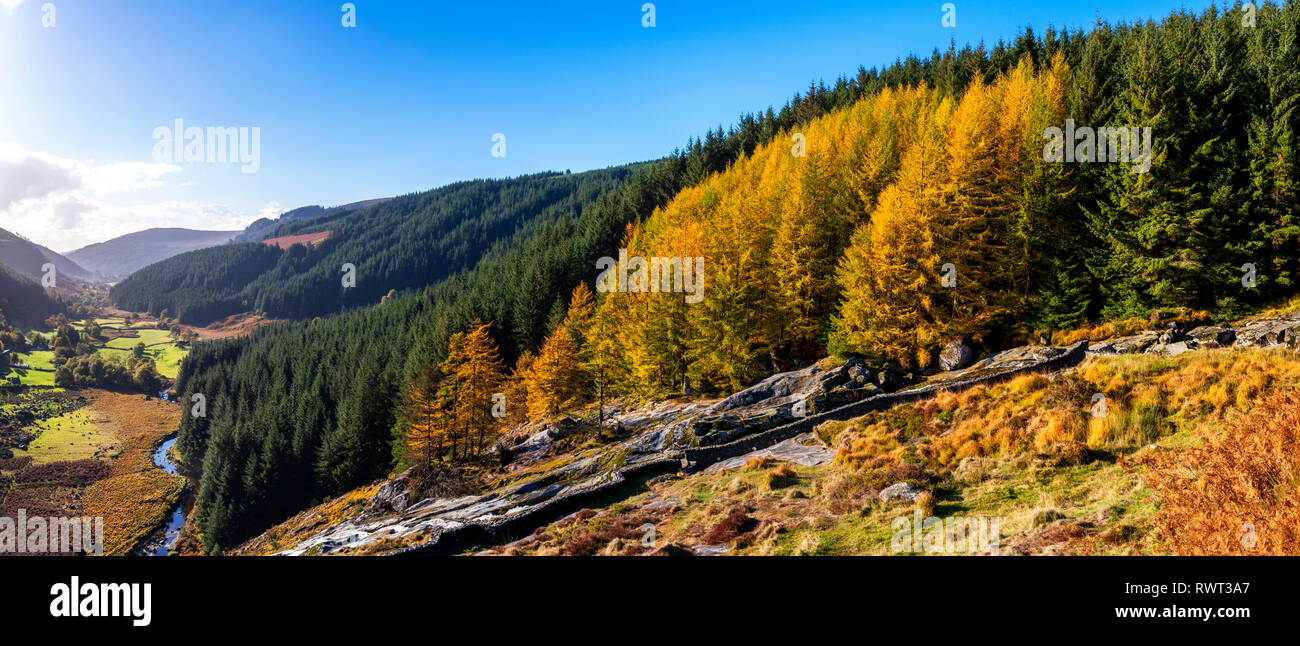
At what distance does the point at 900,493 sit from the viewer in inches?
528

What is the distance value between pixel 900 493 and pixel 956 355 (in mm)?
16695

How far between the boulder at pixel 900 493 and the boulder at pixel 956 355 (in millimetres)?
15865

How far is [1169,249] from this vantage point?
2469cm

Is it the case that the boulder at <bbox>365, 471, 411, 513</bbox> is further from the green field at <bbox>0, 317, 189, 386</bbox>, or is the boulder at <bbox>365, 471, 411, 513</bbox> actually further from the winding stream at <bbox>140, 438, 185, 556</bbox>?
the green field at <bbox>0, 317, 189, 386</bbox>

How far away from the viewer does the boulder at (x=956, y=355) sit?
26.5 m

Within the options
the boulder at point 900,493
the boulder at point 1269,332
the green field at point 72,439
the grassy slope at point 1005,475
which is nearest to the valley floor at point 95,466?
the green field at point 72,439

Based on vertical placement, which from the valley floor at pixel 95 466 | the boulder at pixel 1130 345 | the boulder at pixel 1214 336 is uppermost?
the boulder at pixel 1214 336

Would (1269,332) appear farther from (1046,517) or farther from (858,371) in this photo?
(1046,517)

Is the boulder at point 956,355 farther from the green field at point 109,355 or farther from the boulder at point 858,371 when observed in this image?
the green field at point 109,355

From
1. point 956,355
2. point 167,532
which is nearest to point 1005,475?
point 956,355

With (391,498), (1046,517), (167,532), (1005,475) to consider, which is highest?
(1046,517)

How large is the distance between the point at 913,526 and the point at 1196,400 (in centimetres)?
962

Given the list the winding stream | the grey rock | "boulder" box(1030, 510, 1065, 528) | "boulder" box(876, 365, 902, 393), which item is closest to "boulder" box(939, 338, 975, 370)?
"boulder" box(876, 365, 902, 393)
